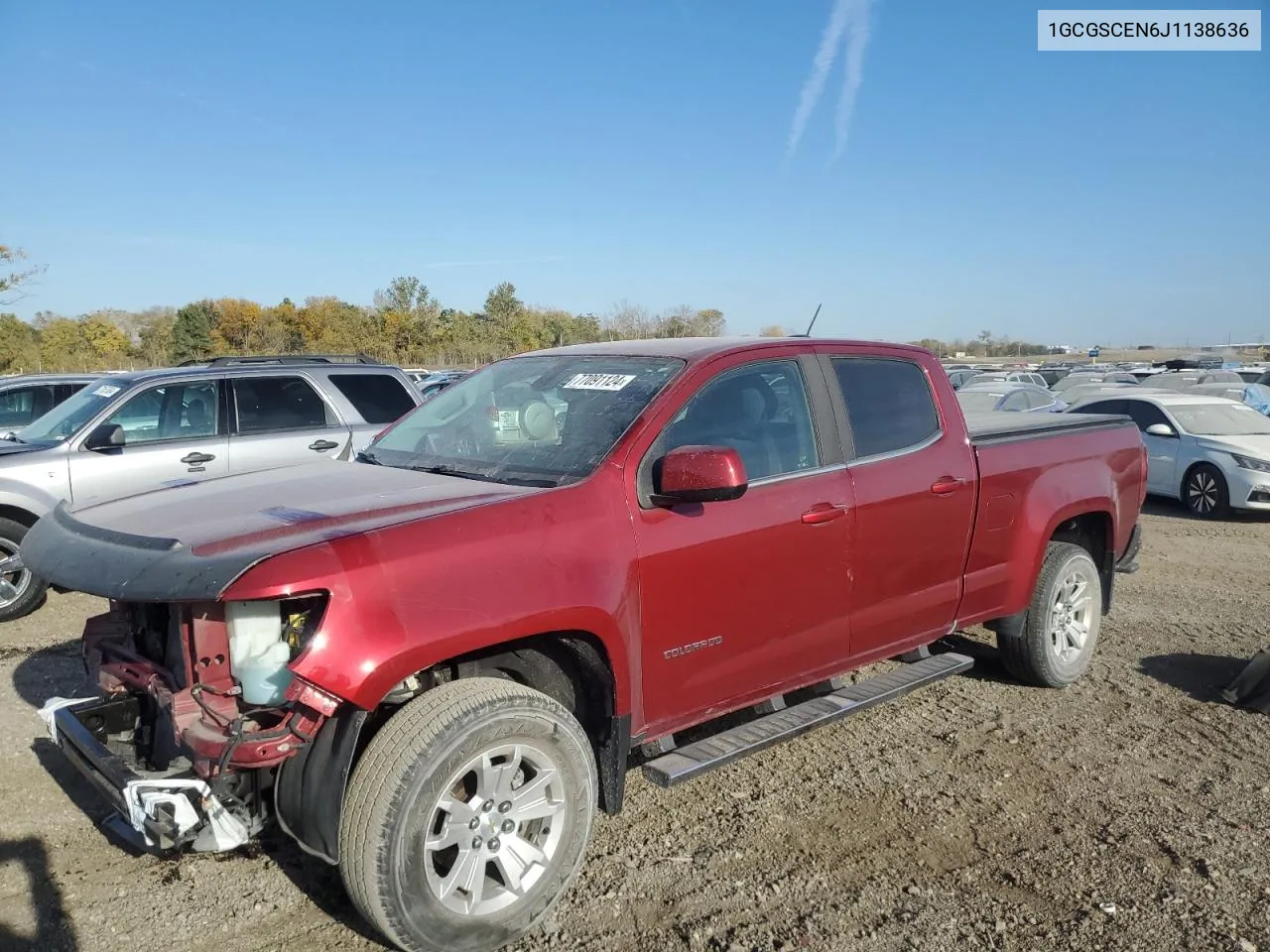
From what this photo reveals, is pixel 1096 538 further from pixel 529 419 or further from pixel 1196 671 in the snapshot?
pixel 529 419

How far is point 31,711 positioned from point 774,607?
3.99 metres

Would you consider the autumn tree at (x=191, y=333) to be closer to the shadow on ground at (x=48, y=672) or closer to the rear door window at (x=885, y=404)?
the shadow on ground at (x=48, y=672)

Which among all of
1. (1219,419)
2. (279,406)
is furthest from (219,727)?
(1219,419)

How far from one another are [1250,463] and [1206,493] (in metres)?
0.61

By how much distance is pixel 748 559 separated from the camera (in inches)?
138

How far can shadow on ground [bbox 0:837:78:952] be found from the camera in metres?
2.86

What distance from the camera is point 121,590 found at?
2586mm

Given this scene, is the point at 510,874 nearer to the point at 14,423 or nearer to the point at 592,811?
the point at 592,811

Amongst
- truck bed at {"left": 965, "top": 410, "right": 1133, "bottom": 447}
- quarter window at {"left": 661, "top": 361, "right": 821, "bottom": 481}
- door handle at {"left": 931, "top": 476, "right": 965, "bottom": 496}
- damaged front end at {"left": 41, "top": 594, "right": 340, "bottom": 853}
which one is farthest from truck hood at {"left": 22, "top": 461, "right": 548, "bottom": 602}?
truck bed at {"left": 965, "top": 410, "right": 1133, "bottom": 447}

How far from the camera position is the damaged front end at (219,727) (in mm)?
2568

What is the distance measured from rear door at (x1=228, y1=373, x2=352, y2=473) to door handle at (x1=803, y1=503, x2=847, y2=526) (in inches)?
189

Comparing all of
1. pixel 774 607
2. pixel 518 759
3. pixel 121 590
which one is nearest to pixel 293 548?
pixel 121 590

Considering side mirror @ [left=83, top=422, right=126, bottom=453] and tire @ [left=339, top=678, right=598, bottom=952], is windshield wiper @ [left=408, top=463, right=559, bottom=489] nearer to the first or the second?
tire @ [left=339, top=678, right=598, bottom=952]

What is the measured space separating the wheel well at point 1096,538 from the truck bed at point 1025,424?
54 centimetres
